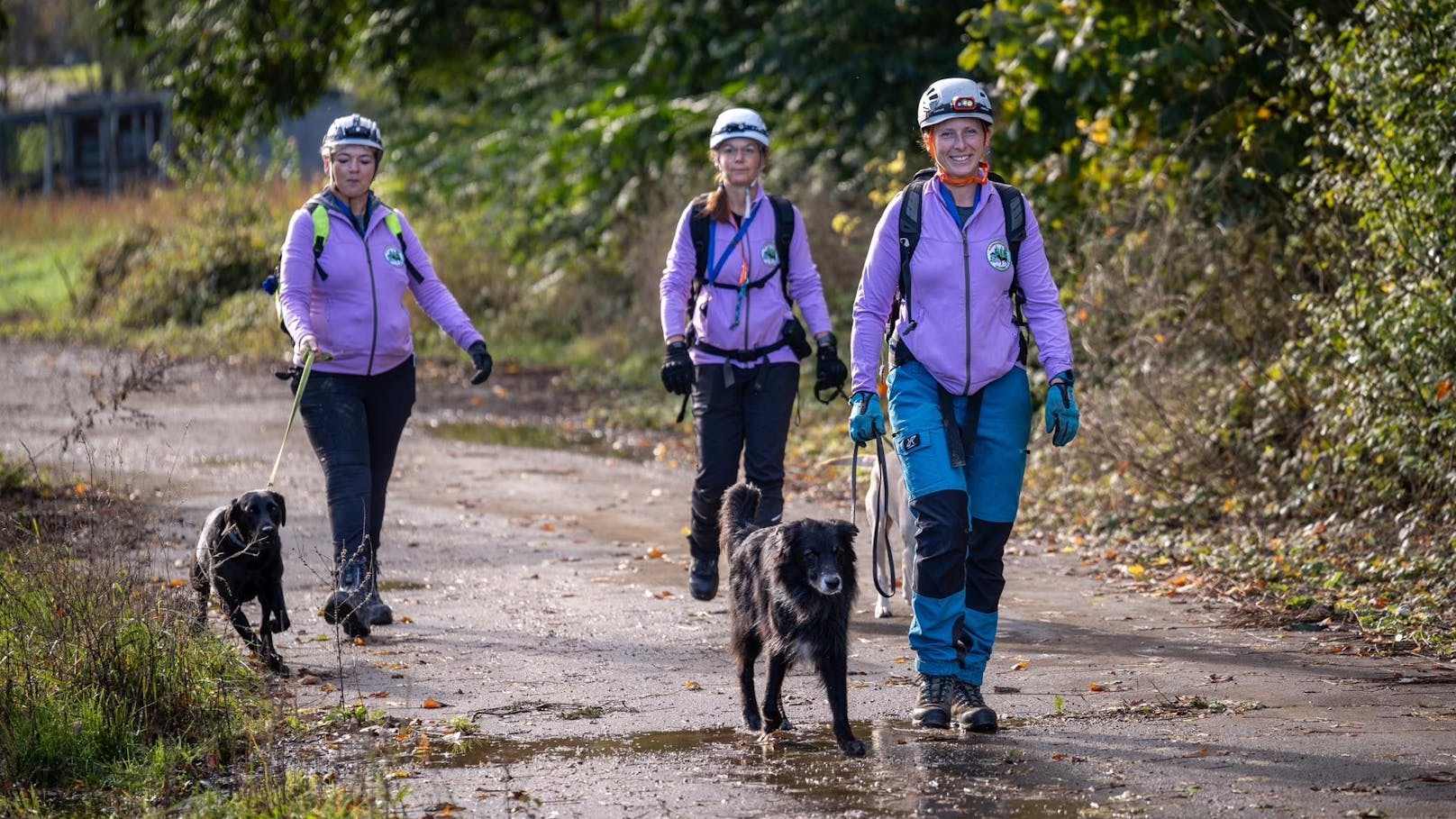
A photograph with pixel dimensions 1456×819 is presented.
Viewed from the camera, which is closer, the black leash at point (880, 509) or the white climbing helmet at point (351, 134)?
the black leash at point (880, 509)

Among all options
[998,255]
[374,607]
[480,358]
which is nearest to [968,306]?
[998,255]

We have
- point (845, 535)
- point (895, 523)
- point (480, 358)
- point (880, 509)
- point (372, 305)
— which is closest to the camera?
point (845, 535)

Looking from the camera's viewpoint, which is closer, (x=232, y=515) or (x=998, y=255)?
(x=998, y=255)

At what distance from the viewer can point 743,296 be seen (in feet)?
26.7

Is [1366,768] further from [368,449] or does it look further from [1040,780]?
[368,449]

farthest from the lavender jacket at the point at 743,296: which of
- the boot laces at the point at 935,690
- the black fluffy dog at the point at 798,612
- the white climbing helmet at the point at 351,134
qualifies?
the boot laces at the point at 935,690

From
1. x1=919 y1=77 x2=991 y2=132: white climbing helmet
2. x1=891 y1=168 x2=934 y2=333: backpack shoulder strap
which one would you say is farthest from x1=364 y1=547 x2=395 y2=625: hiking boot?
x1=919 y1=77 x2=991 y2=132: white climbing helmet

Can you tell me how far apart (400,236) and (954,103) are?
10.4 ft

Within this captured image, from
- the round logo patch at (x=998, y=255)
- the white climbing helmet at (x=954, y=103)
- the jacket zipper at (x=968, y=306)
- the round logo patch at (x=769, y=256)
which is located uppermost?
the white climbing helmet at (x=954, y=103)

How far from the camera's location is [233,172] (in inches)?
1047

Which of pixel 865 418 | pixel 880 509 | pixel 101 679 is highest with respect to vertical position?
pixel 865 418

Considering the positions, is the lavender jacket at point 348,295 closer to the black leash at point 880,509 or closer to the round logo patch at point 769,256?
the round logo patch at point 769,256

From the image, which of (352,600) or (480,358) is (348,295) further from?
(352,600)

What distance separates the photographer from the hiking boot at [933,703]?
6.09 meters
